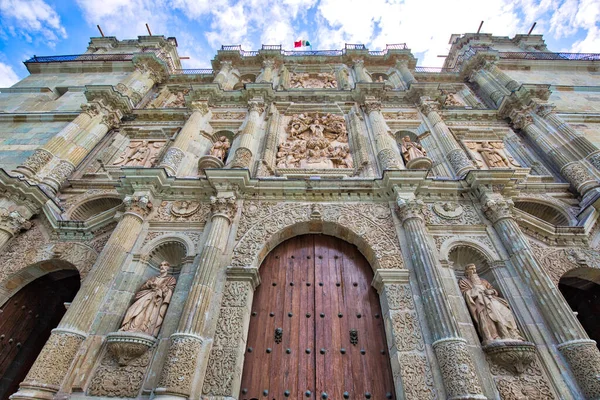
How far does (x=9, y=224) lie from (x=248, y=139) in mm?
6113

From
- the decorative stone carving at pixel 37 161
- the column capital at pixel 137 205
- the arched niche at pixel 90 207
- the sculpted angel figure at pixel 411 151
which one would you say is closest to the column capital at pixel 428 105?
the sculpted angel figure at pixel 411 151

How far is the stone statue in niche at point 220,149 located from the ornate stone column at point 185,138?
74cm

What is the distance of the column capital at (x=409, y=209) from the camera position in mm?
6172

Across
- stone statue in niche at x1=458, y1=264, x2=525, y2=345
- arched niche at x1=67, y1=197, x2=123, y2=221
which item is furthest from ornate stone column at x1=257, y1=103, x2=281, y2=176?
stone statue in niche at x1=458, y1=264, x2=525, y2=345

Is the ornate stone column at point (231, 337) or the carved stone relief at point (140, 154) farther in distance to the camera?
the carved stone relief at point (140, 154)

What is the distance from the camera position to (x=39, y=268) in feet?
21.1

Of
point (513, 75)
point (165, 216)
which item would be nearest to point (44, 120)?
point (165, 216)

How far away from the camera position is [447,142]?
8938 mm

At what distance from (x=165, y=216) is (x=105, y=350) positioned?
9.56 ft

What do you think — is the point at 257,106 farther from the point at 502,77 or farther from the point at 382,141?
the point at 502,77

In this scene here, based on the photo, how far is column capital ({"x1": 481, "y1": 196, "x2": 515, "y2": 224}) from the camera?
6.21 metres

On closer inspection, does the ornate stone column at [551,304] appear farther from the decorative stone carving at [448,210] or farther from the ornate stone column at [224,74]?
the ornate stone column at [224,74]

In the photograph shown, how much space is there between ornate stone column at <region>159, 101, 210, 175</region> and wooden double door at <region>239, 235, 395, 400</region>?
401cm

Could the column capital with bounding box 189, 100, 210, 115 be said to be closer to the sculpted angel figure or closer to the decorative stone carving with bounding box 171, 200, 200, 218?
the decorative stone carving with bounding box 171, 200, 200, 218
